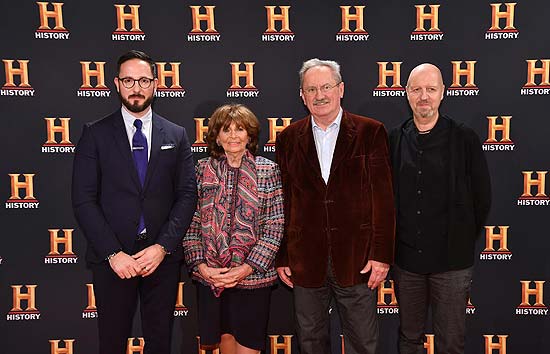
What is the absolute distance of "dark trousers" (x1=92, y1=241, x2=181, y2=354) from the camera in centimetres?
245

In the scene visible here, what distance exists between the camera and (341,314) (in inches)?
102

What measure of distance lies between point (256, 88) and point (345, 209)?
3.71ft

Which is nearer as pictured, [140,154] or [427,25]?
[140,154]

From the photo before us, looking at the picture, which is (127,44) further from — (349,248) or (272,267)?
(349,248)

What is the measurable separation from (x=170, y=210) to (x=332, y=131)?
3.17 ft

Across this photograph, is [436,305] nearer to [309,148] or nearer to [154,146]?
[309,148]

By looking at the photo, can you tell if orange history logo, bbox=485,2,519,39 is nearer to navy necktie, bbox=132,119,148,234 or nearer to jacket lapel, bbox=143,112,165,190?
jacket lapel, bbox=143,112,165,190

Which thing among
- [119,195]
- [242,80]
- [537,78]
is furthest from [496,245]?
[119,195]

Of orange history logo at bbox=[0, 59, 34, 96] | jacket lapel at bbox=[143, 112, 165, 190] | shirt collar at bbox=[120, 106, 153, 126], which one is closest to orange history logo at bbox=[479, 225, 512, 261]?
jacket lapel at bbox=[143, 112, 165, 190]

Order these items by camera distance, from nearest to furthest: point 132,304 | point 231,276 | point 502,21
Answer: point 231,276 < point 132,304 < point 502,21

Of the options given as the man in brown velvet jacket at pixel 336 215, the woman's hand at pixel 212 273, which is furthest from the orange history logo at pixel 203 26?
the woman's hand at pixel 212 273

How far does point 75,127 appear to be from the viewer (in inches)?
122

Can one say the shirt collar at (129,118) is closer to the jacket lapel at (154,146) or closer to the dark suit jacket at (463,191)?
the jacket lapel at (154,146)

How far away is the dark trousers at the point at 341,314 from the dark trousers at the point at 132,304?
700 millimetres
